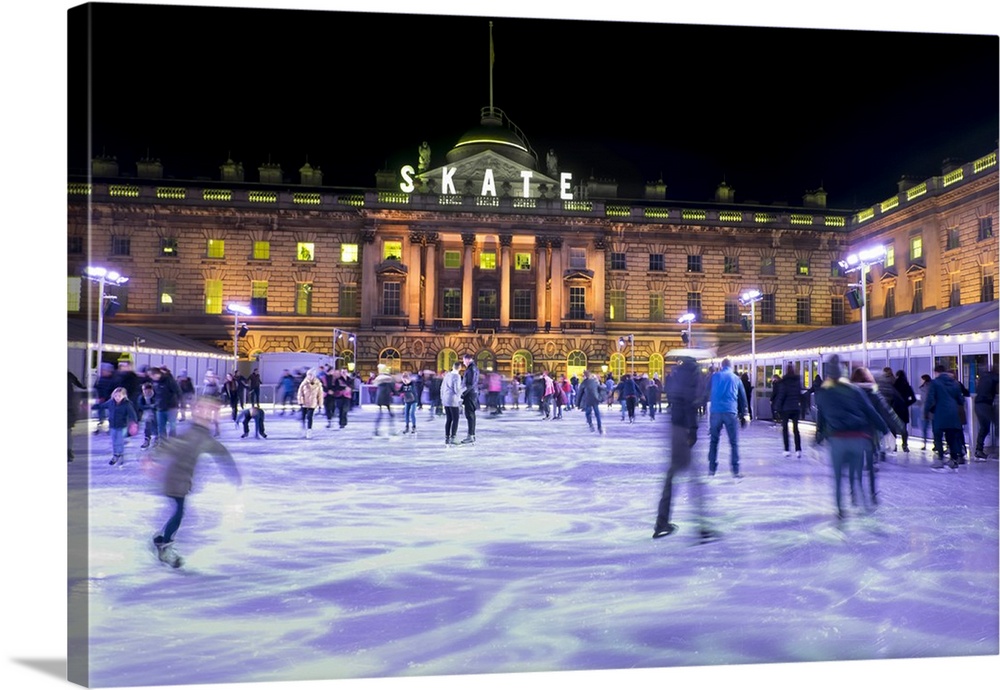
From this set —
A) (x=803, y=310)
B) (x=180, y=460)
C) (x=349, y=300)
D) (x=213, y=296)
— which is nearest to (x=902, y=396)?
(x=803, y=310)

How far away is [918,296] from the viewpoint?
19.6 metres

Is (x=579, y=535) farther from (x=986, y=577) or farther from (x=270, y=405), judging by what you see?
(x=270, y=405)

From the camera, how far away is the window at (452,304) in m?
33.1

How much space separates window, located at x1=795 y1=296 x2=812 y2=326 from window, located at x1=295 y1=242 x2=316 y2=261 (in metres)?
19.3

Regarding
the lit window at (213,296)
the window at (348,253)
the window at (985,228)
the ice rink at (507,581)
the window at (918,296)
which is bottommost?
the ice rink at (507,581)

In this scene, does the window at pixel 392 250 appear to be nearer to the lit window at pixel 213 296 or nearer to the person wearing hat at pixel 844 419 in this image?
the lit window at pixel 213 296

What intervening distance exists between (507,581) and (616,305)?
23523 millimetres

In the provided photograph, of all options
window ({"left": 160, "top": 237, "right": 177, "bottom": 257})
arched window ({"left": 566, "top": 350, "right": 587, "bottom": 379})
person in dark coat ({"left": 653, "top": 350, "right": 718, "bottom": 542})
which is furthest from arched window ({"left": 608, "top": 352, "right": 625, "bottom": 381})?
person in dark coat ({"left": 653, "top": 350, "right": 718, "bottom": 542})

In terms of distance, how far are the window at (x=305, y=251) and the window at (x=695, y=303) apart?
595 inches

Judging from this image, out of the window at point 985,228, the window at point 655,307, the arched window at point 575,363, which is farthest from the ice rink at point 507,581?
the arched window at point 575,363

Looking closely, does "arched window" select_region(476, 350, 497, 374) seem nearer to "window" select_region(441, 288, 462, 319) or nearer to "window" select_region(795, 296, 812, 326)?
"window" select_region(441, 288, 462, 319)

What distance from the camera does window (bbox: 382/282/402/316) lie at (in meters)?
32.3

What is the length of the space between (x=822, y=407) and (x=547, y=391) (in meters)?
15.0

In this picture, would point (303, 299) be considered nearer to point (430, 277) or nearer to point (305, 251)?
point (305, 251)
